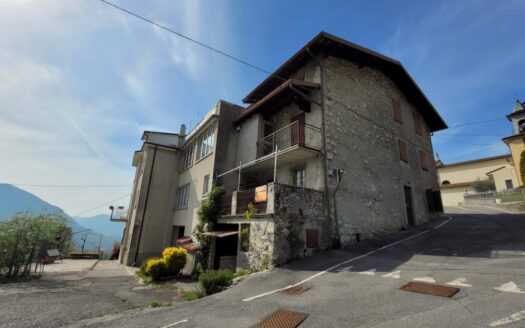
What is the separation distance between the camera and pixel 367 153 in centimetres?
1288

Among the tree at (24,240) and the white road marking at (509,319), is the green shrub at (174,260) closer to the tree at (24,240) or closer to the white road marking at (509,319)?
the tree at (24,240)

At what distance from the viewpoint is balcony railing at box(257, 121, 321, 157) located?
35.0ft

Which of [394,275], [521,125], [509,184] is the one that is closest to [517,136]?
[521,125]

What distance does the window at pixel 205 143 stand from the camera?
1562 cm

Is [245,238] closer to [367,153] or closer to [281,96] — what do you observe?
[281,96]

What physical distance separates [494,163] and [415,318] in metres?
50.9

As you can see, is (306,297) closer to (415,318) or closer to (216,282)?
(415,318)

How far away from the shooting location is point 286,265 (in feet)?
26.3

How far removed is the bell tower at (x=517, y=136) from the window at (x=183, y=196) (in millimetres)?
37634

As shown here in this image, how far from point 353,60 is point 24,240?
1845 cm

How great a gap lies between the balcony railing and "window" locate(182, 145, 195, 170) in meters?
6.68

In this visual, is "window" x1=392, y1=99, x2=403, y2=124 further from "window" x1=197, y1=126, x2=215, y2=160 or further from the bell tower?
the bell tower

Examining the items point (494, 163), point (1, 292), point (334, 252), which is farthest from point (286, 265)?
point (494, 163)

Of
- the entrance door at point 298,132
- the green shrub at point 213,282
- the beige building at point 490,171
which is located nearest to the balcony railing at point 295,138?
the entrance door at point 298,132
